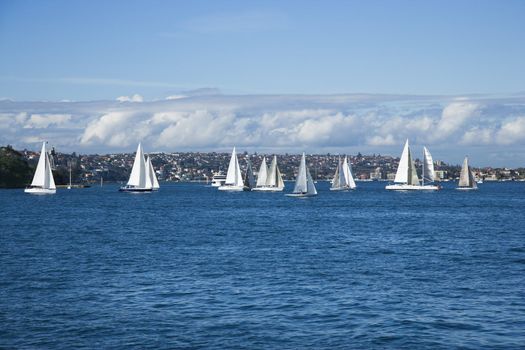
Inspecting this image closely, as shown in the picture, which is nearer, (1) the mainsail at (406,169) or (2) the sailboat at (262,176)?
(1) the mainsail at (406,169)

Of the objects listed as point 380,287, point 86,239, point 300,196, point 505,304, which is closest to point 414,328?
point 505,304

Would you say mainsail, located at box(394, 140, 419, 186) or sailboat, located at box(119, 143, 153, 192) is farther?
mainsail, located at box(394, 140, 419, 186)

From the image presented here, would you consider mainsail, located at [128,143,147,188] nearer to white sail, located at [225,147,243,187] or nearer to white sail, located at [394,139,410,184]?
white sail, located at [225,147,243,187]

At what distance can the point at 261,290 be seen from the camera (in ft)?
106

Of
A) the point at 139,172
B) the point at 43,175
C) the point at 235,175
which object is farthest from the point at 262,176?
the point at 43,175

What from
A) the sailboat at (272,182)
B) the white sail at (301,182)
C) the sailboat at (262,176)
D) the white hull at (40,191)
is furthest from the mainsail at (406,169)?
the white hull at (40,191)

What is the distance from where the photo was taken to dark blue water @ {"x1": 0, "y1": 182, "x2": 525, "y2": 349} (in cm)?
2439

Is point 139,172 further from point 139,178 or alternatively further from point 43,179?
point 43,179

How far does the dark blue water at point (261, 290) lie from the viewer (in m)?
24.4

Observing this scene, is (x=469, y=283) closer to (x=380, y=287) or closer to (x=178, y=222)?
(x=380, y=287)

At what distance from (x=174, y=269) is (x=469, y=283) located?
48.2 feet

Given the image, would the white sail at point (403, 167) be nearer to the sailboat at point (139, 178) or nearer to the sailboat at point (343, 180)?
the sailboat at point (343, 180)

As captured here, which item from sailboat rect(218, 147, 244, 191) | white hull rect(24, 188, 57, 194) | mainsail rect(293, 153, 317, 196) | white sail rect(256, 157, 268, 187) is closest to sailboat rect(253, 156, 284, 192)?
white sail rect(256, 157, 268, 187)

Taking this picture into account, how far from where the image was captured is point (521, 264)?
41.4 meters
